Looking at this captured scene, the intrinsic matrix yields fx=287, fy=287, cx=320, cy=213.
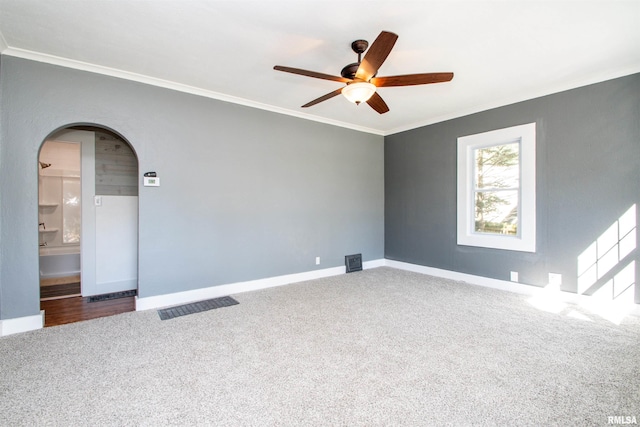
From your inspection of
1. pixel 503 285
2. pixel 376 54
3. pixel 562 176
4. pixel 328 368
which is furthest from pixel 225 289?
pixel 562 176

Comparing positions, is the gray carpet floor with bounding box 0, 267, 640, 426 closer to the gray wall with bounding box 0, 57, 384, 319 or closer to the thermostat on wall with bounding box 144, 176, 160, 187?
the gray wall with bounding box 0, 57, 384, 319

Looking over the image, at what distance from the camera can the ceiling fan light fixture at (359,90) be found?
2.45 meters

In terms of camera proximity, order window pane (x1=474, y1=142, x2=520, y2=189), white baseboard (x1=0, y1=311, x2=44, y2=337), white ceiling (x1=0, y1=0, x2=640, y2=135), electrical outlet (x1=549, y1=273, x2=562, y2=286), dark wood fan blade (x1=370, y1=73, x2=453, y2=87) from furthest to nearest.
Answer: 1. window pane (x1=474, y1=142, x2=520, y2=189)
2. electrical outlet (x1=549, y1=273, x2=562, y2=286)
3. white baseboard (x1=0, y1=311, x2=44, y2=337)
4. dark wood fan blade (x1=370, y1=73, x2=453, y2=87)
5. white ceiling (x1=0, y1=0, x2=640, y2=135)

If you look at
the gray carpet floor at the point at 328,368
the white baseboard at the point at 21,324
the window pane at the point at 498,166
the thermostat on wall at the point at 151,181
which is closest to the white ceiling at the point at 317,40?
the window pane at the point at 498,166

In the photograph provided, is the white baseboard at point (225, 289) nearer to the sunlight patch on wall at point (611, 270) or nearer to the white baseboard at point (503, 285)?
the white baseboard at point (503, 285)

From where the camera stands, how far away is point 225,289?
3.90 m

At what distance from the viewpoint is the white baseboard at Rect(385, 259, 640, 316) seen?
3420 mm

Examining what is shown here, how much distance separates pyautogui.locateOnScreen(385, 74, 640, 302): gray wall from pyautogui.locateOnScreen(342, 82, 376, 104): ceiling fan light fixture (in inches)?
106

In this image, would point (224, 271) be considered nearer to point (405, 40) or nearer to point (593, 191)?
point (405, 40)

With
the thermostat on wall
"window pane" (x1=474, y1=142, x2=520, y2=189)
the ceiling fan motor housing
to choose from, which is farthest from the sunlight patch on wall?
the thermostat on wall

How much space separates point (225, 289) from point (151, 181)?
5.43ft

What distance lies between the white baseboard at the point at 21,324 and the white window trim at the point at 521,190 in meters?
5.36

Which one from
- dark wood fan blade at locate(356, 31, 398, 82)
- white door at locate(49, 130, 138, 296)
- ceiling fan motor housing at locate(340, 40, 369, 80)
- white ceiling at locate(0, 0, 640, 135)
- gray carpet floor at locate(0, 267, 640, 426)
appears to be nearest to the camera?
gray carpet floor at locate(0, 267, 640, 426)

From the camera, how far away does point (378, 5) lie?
2135 mm
